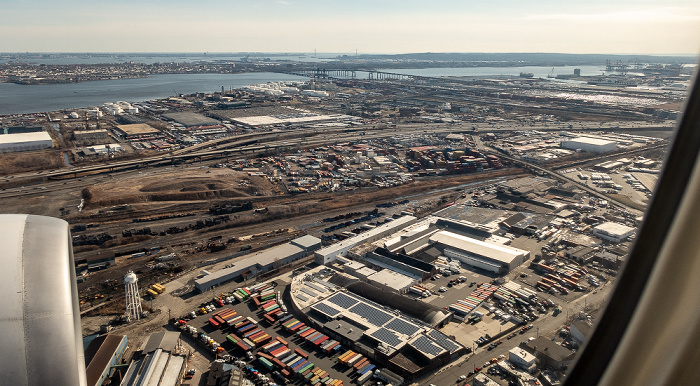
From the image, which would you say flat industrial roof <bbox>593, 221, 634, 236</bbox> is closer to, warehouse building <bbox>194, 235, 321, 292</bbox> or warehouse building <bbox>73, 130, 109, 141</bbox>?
warehouse building <bbox>194, 235, 321, 292</bbox>

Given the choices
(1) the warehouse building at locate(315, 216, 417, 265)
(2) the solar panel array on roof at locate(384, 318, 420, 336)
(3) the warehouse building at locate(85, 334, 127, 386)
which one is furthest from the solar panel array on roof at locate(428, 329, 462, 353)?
(3) the warehouse building at locate(85, 334, 127, 386)

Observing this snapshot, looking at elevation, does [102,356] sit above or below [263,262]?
above

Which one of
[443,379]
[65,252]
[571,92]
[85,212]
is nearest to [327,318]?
[443,379]

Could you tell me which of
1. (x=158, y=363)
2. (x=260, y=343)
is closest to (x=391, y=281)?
(x=260, y=343)

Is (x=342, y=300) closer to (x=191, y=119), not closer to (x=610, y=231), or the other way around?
(x=610, y=231)

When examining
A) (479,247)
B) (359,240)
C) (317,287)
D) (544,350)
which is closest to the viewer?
(544,350)

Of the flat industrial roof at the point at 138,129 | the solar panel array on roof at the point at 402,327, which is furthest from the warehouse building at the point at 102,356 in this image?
the flat industrial roof at the point at 138,129

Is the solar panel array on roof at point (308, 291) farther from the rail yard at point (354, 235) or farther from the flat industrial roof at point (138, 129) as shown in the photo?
the flat industrial roof at point (138, 129)
